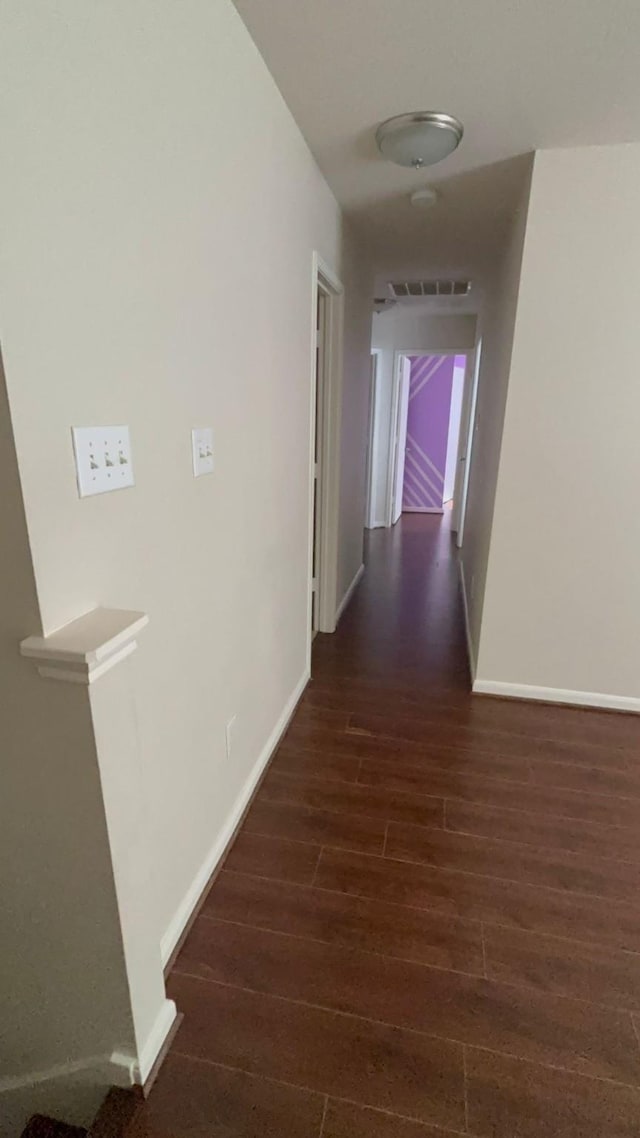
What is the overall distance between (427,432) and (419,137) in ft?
20.2

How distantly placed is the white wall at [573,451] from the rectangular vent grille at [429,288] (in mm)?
2410

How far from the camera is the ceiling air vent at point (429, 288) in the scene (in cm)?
454

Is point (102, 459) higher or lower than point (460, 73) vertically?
lower

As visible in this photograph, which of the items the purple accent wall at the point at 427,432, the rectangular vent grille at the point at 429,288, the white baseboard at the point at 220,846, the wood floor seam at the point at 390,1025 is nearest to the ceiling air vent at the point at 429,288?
the rectangular vent grille at the point at 429,288

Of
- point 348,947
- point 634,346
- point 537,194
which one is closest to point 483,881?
point 348,947

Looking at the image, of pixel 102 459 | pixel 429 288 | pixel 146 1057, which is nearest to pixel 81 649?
pixel 102 459

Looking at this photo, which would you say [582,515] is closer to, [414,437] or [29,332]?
[29,332]

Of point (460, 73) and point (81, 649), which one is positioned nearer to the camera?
point (81, 649)

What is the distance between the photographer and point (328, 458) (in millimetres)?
3248

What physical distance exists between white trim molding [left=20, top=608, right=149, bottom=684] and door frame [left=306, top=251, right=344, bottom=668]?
1809 millimetres

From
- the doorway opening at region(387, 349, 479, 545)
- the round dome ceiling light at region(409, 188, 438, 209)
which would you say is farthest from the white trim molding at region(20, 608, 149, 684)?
the doorway opening at region(387, 349, 479, 545)

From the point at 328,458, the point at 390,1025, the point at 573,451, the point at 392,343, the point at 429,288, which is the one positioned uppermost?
the point at 429,288

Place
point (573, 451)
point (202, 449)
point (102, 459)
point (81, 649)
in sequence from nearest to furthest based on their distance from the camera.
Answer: point (81, 649)
point (102, 459)
point (202, 449)
point (573, 451)

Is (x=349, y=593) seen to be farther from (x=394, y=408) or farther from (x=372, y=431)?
(x=394, y=408)
